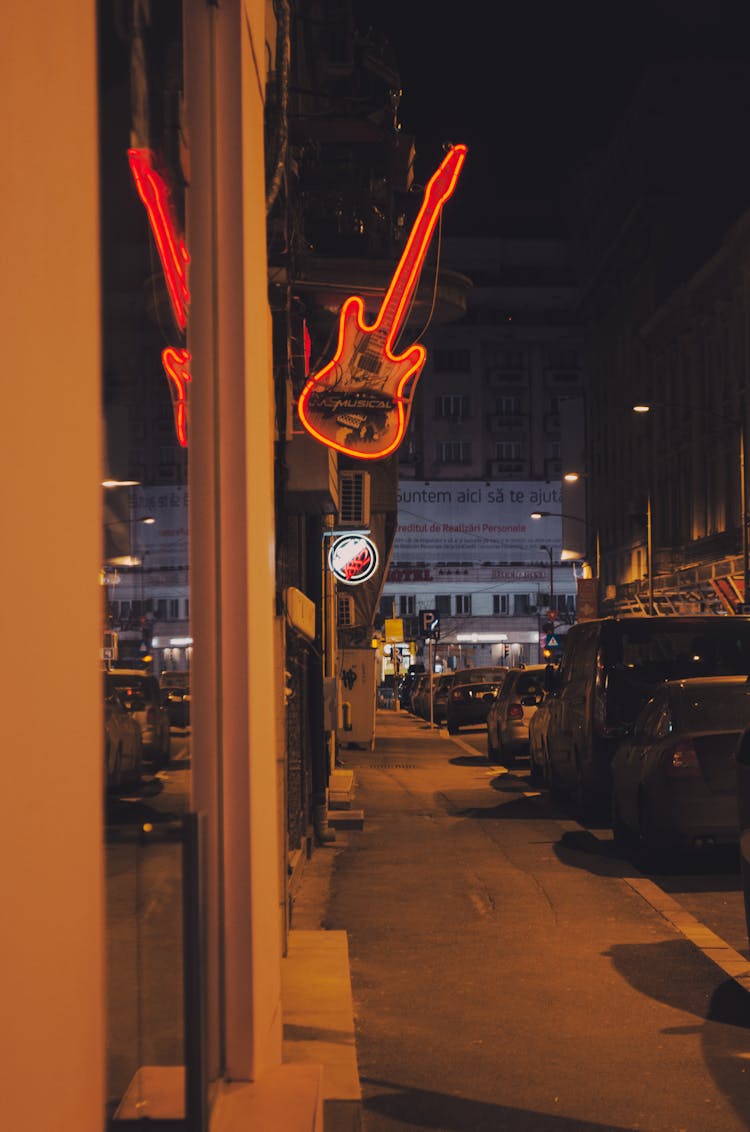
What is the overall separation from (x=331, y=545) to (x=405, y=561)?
8259 centimetres

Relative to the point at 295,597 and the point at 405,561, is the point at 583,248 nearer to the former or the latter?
the point at 405,561

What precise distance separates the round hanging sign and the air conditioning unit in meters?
3.84

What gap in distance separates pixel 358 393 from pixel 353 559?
41.2 feet

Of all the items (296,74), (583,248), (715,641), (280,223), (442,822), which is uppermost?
(583,248)

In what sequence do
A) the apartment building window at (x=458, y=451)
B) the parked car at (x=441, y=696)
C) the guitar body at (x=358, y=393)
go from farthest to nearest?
the apartment building window at (x=458, y=451)
the parked car at (x=441, y=696)
the guitar body at (x=358, y=393)

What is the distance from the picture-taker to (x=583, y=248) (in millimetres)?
88688

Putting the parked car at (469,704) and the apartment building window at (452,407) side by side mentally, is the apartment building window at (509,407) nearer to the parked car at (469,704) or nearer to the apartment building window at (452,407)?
the apartment building window at (452,407)

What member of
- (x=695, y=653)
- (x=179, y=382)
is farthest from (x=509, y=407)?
(x=179, y=382)

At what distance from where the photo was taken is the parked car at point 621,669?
16141mm

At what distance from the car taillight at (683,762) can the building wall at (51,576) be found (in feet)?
34.3

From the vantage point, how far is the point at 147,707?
3.26 m

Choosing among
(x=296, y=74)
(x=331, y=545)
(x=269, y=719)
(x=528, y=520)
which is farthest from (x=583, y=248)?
(x=269, y=719)

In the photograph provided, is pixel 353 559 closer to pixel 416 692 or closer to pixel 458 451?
pixel 416 692

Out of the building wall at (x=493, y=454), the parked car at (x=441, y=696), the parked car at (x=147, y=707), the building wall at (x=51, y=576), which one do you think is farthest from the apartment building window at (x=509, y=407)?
the building wall at (x=51, y=576)
